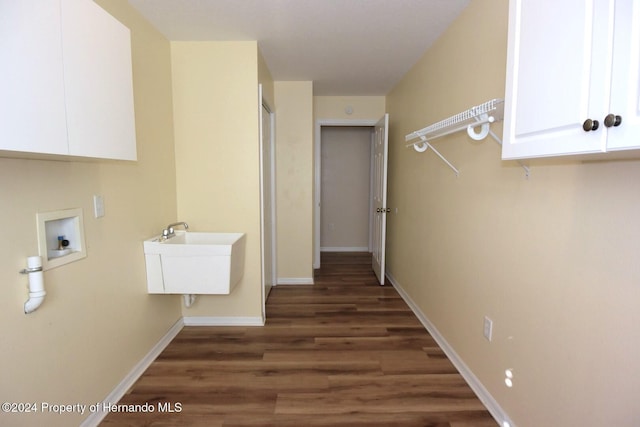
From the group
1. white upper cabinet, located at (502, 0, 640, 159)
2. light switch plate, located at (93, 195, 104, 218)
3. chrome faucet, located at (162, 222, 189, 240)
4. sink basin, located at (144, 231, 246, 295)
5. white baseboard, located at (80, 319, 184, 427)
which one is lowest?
white baseboard, located at (80, 319, 184, 427)

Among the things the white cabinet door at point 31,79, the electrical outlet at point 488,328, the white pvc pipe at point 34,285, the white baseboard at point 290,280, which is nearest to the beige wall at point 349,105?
the white baseboard at point 290,280

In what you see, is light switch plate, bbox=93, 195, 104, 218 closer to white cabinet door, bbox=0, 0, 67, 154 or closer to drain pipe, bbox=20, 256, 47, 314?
drain pipe, bbox=20, 256, 47, 314

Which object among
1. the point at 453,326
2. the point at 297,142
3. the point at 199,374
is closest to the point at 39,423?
the point at 199,374

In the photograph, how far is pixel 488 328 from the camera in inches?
70.7

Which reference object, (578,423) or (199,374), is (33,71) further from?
(578,423)

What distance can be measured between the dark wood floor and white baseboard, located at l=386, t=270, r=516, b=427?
1.5 inches

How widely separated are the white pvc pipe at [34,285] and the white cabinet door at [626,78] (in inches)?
77.9

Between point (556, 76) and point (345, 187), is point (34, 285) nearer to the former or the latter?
point (556, 76)

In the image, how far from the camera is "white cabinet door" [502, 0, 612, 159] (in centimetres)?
82

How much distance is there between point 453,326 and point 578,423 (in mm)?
1030

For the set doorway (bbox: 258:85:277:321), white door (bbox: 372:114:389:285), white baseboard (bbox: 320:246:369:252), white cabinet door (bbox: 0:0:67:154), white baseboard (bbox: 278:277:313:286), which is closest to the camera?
white cabinet door (bbox: 0:0:67:154)

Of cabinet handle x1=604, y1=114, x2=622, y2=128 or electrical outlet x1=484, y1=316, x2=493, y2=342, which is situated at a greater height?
cabinet handle x1=604, y1=114, x2=622, y2=128

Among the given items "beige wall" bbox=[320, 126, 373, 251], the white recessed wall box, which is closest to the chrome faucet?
the white recessed wall box

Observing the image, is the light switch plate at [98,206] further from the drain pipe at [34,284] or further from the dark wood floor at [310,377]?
the dark wood floor at [310,377]
